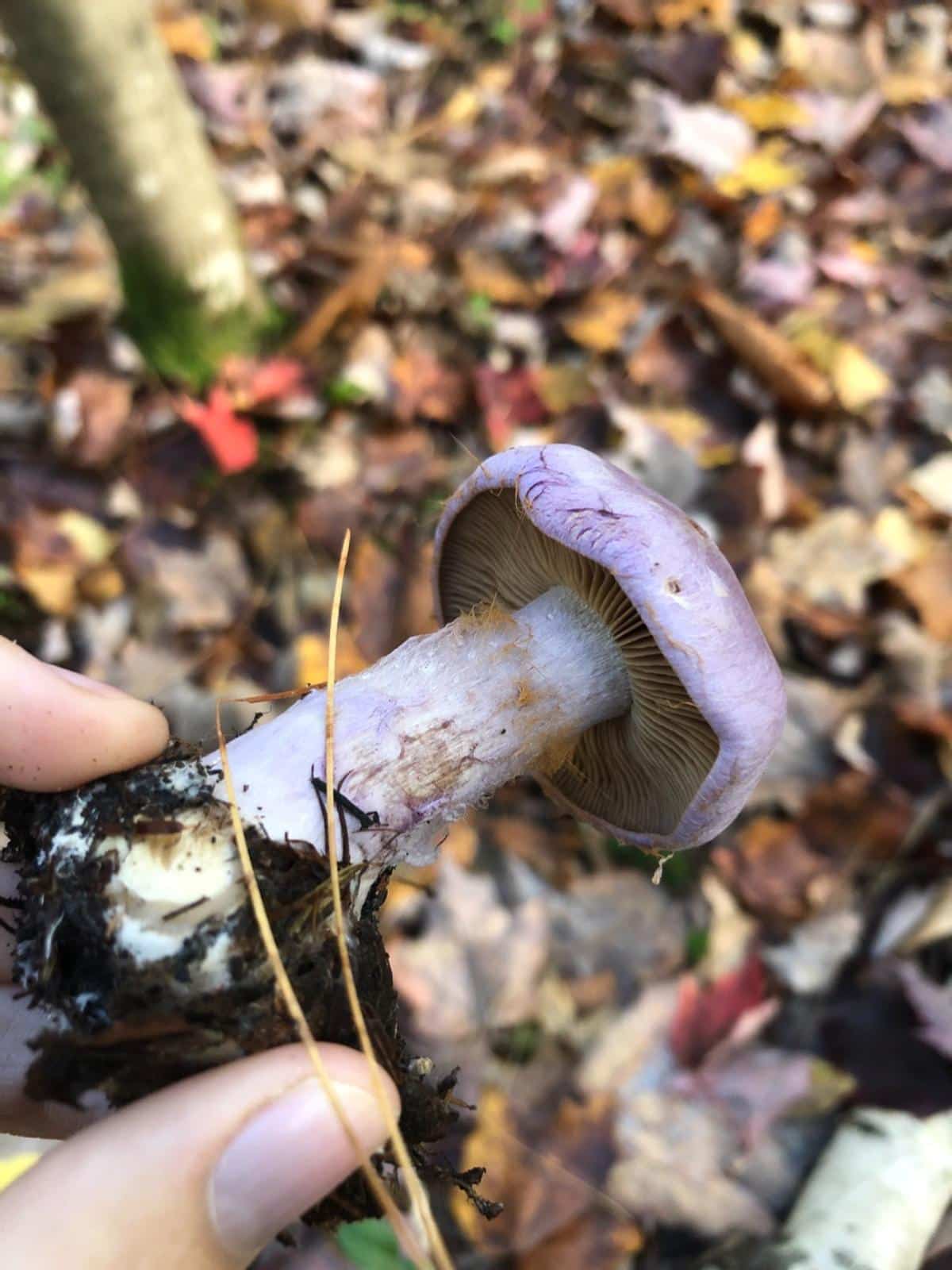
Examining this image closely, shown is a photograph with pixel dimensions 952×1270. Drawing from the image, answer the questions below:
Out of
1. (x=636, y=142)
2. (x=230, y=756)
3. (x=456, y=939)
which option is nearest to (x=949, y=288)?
(x=636, y=142)

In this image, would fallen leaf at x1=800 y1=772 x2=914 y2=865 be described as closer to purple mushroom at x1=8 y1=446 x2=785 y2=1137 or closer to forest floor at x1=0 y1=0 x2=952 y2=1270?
forest floor at x1=0 y1=0 x2=952 y2=1270

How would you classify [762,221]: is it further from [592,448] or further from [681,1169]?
[681,1169]

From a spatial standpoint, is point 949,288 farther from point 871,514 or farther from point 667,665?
point 667,665

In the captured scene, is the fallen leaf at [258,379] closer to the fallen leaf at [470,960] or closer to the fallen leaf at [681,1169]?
the fallen leaf at [470,960]

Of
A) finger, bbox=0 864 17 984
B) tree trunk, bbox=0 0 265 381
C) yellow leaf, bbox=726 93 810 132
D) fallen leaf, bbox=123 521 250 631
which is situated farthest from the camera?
yellow leaf, bbox=726 93 810 132

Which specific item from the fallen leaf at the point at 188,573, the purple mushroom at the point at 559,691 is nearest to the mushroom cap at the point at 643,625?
the purple mushroom at the point at 559,691

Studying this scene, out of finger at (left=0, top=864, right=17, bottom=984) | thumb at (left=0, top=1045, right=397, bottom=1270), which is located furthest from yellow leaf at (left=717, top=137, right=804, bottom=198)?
thumb at (left=0, top=1045, right=397, bottom=1270)
